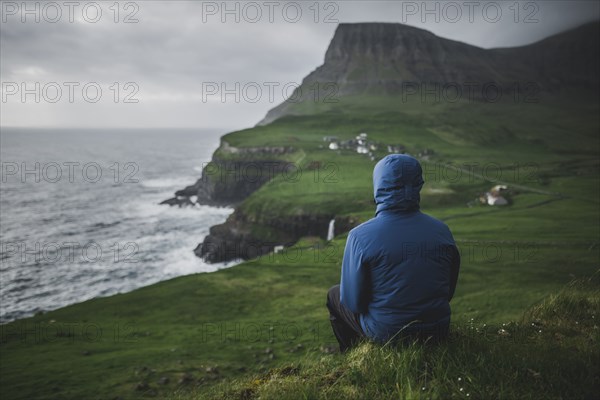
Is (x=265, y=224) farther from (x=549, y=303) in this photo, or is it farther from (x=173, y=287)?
(x=549, y=303)

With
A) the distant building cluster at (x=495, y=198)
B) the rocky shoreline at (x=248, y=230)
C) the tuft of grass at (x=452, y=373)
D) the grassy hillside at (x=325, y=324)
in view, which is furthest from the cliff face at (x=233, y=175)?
the tuft of grass at (x=452, y=373)

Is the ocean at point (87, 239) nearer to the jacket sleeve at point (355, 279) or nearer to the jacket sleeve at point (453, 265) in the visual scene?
the jacket sleeve at point (355, 279)

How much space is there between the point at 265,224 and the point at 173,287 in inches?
1584

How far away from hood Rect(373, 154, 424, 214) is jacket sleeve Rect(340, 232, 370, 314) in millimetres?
890

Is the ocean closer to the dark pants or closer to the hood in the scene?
the dark pants

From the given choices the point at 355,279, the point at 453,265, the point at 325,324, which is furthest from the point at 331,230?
the point at 355,279

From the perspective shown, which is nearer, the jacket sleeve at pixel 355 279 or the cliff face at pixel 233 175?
the jacket sleeve at pixel 355 279

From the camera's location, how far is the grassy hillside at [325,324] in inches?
197

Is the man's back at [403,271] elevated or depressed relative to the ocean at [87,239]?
elevated

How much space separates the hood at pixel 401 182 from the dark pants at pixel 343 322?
220cm

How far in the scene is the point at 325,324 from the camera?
2683cm

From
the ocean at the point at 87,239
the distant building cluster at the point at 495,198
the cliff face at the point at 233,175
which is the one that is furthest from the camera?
the cliff face at the point at 233,175

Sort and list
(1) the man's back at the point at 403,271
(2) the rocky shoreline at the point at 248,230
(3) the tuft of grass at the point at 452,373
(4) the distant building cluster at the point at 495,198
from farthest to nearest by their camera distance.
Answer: (4) the distant building cluster at the point at 495,198 < (2) the rocky shoreline at the point at 248,230 < (1) the man's back at the point at 403,271 < (3) the tuft of grass at the point at 452,373

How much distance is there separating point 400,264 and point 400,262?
0.03m
